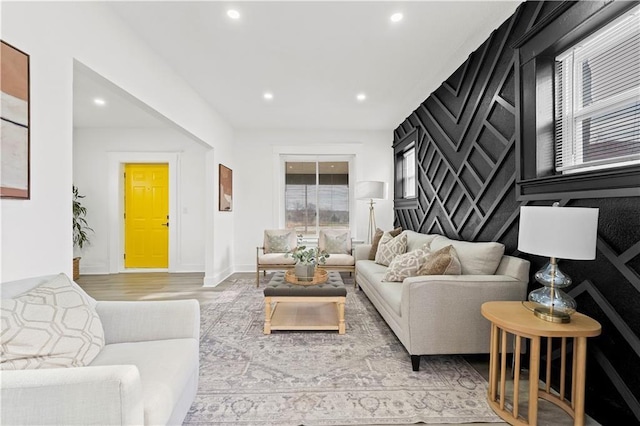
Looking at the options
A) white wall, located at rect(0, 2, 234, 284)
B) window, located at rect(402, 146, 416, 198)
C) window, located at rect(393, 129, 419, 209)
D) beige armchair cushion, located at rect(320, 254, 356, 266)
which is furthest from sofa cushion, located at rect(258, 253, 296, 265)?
white wall, located at rect(0, 2, 234, 284)

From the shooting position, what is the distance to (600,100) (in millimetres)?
1710

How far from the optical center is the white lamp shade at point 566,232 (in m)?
1.39

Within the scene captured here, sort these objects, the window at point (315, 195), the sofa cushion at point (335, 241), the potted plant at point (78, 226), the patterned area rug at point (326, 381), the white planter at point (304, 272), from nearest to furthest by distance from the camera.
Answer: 1. the patterned area rug at point (326, 381)
2. the white planter at point (304, 272)
3. the sofa cushion at point (335, 241)
4. the potted plant at point (78, 226)
5. the window at point (315, 195)

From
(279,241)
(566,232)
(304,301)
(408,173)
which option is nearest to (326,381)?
(304,301)

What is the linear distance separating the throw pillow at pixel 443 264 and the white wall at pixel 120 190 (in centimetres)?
429

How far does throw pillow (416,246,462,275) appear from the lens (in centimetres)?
234

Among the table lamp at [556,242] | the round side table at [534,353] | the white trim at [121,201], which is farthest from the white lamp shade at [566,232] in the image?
the white trim at [121,201]

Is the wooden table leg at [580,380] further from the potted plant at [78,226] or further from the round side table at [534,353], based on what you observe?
the potted plant at [78,226]

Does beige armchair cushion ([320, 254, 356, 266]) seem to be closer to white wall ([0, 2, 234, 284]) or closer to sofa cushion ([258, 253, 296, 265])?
sofa cushion ([258, 253, 296, 265])

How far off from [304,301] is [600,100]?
2.51 m

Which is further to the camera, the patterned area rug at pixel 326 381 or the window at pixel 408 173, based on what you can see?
the window at pixel 408 173

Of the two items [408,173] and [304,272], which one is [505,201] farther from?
[408,173]

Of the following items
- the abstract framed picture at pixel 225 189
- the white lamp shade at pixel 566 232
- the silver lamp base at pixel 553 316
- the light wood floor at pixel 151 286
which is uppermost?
the abstract framed picture at pixel 225 189

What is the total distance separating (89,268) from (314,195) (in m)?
4.29
